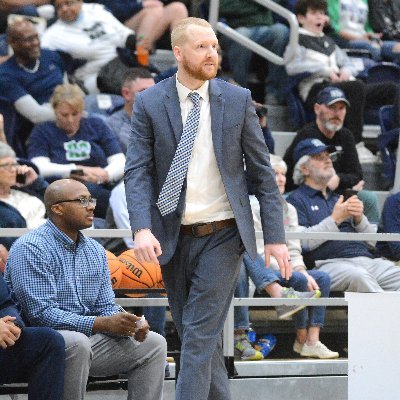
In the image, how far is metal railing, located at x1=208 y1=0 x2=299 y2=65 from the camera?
32.4 ft

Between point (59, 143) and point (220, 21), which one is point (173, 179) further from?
point (220, 21)

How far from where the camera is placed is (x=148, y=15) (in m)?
10.6

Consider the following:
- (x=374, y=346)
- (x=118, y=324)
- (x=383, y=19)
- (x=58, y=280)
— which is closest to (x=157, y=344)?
(x=118, y=324)

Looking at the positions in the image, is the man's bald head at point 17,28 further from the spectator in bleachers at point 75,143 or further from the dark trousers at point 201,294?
the dark trousers at point 201,294

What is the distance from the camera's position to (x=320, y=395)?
23.9 ft

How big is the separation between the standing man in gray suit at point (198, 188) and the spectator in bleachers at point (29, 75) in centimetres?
406

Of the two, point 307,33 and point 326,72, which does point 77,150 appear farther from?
point 307,33

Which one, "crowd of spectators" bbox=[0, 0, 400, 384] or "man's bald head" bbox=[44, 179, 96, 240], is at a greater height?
"man's bald head" bbox=[44, 179, 96, 240]

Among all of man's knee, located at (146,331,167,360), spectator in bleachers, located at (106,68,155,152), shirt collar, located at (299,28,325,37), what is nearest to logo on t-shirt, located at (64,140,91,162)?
spectator in bleachers, located at (106,68,155,152)

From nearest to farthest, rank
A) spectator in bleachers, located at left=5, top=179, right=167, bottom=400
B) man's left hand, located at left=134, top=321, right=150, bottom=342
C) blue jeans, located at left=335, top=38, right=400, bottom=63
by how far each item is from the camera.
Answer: spectator in bleachers, located at left=5, top=179, right=167, bottom=400 < man's left hand, located at left=134, top=321, right=150, bottom=342 < blue jeans, located at left=335, top=38, right=400, bottom=63

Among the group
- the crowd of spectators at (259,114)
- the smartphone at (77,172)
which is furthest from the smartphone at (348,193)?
the smartphone at (77,172)

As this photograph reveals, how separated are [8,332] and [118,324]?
598 mm

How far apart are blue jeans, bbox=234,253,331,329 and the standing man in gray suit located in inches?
80.0

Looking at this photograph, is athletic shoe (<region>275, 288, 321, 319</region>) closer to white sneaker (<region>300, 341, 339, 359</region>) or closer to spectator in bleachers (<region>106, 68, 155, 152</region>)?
white sneaker (<region>300, 341, 339, 359</region>)
